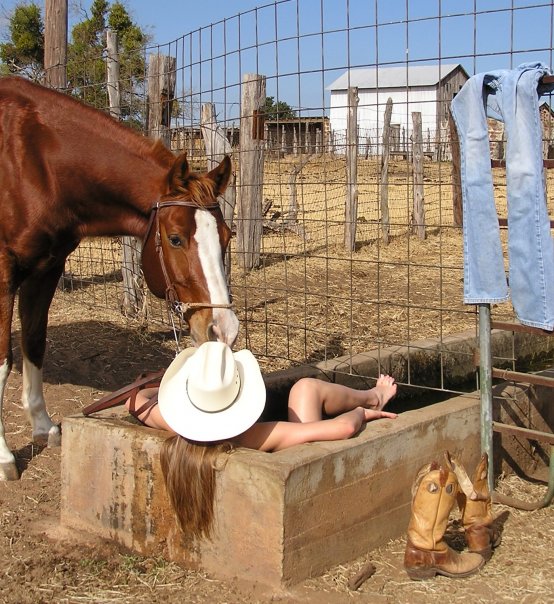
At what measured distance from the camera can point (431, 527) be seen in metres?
2.75

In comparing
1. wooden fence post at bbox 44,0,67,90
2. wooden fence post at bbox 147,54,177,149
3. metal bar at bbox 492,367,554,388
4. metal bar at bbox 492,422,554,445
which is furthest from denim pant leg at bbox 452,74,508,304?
wooden fence post at bbox 44,0,67,90

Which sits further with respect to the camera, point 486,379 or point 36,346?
point 36,346

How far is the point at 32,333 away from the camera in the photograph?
4594 mm

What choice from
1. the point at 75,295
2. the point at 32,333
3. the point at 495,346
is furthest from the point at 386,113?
the point at 32,333

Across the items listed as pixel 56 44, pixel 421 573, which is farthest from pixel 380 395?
pixel 56 44

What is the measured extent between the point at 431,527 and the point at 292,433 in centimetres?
62

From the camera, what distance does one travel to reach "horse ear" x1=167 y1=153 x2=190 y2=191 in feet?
11.6

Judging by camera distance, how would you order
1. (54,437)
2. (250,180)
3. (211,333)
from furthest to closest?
1. (250,180)
2. (54,437)
3. (211,333)

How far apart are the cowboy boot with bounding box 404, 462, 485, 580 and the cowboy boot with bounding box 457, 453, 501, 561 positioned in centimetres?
15

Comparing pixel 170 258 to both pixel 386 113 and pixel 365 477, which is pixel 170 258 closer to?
pixel 365 477

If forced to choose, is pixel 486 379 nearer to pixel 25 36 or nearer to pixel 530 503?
pixel 530 503

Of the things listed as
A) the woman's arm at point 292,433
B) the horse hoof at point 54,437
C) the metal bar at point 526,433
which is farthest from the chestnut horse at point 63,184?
the metal bar at point 526,433

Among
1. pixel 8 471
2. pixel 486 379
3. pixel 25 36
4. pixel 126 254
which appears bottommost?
pixel 8 471

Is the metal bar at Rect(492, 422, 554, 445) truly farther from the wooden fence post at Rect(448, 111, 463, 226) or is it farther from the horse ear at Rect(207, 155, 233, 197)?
the horse ear at Rect(207, 155, 233, 197)
